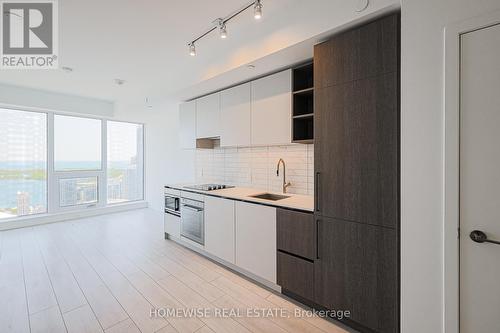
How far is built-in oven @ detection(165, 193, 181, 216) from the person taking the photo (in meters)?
3.68

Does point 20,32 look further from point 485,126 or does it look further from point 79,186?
point 485,126

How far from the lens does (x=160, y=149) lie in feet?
19.2

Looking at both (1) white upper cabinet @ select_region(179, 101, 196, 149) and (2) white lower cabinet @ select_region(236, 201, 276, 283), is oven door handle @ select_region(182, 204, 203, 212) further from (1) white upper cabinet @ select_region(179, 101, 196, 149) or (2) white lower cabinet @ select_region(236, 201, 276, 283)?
(1) white upper cabinet @ select_region(179, 101, 196, 149)

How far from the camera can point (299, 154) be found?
2.90m

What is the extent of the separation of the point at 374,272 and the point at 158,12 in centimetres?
297

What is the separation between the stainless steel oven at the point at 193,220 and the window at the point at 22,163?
389cm

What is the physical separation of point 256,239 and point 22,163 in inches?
213

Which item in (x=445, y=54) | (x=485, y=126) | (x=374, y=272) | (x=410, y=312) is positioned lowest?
(x=410, y=312)

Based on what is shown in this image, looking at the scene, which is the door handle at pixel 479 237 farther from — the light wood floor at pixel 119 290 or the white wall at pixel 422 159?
the light wood floor at pixel 119 290

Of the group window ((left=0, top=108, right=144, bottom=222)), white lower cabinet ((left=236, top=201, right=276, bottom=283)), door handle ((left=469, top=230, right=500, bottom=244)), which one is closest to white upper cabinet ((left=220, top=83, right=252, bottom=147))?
white lower cabinet ((left=236, top=201, right=276, bottom=283))

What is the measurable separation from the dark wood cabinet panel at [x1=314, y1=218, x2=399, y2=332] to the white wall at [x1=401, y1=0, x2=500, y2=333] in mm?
94

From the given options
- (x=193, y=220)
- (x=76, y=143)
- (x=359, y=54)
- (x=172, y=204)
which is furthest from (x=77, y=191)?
(x=359, y=54)

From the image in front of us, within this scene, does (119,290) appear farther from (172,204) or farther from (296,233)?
(296,233)

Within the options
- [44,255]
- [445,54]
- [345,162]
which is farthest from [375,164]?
[44,255]
